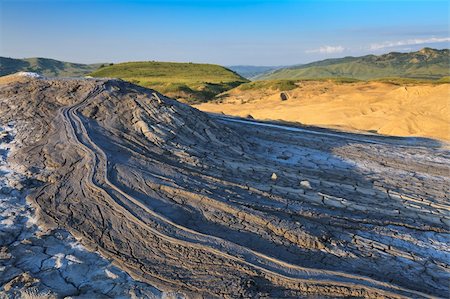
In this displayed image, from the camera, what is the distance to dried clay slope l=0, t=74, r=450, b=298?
145 inches

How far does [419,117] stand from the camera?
12.7 meters

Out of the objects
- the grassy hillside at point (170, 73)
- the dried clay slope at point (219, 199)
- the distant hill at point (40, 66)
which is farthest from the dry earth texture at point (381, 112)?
the distant hill at point (40, 66)

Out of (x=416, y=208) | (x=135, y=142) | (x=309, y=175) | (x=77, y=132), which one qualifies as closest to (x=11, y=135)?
(x=77, y=132)

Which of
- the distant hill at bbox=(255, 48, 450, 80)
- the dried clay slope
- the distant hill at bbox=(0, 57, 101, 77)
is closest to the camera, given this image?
the dried clay slope

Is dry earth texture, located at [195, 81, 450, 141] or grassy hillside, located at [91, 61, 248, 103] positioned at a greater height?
grassy hillside, located at [91, 61, 248, 103]

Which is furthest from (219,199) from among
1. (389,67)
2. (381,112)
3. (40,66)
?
(389,67)

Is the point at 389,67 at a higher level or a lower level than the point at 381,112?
higher

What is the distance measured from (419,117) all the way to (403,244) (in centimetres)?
945

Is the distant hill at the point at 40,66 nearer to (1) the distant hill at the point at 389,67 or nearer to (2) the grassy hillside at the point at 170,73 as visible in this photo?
(2) the grassy hillside at the point at 170,73

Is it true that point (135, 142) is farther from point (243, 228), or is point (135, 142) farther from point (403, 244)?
point (403, 244)

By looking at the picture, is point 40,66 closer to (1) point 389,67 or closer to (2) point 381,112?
(2) point 381,112

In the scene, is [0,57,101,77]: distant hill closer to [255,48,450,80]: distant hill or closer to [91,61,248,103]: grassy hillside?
[91,61,248,103]: grassy hillside

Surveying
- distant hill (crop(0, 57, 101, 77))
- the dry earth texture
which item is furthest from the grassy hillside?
the dry earth texture

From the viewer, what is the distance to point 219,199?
186 inches
